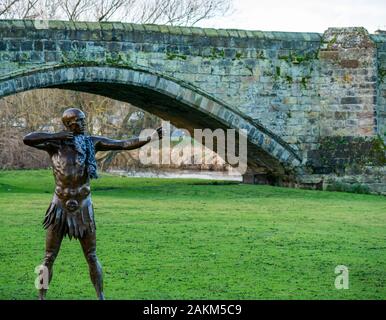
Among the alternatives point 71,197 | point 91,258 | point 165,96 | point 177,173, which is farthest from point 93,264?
point 177,173

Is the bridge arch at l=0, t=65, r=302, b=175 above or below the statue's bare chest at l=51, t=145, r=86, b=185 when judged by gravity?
above

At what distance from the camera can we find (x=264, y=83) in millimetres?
19719

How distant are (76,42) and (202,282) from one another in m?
9.86

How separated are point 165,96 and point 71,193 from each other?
11.7 meters

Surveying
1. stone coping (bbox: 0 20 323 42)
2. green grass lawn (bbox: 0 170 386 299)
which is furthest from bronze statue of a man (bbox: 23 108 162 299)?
stone coping (bbox: 0 20 323 42)

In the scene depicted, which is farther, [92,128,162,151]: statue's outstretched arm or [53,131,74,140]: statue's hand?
[92,128,162,151]: statue's outstretched arm

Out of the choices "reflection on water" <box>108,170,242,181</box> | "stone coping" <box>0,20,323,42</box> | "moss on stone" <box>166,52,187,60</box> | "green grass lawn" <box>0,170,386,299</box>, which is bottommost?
"green grass lawn" <box>0,170,386,299</box>

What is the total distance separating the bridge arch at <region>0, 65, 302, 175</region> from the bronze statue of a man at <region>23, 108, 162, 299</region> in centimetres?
1020

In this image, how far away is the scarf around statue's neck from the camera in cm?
736

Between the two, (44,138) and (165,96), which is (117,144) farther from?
(165,96)

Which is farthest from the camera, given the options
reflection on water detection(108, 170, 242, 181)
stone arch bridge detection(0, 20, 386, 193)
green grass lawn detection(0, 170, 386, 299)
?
reflection on water detection(108, 170, 242, 181)

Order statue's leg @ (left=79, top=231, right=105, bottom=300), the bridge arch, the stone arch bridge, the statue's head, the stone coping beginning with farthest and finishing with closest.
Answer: the stone arch bridge, the bridge arch, the stone coping, the statue's head, statue's leg @ (left=79, top=231, right=105, bottom=300)

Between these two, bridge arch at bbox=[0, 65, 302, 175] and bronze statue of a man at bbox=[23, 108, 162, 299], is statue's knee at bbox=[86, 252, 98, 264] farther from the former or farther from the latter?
bridge arch at bbox=[0, 65, 302, 175]

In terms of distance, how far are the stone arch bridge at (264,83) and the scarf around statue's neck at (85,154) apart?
10.6 m
